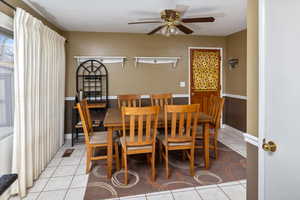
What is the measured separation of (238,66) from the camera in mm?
4293

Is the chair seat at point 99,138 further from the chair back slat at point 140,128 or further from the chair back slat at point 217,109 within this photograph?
the chair back slat at point 217,109

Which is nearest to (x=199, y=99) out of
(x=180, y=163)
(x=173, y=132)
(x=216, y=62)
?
(x=216, y=62)

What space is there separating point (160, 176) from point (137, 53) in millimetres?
2951

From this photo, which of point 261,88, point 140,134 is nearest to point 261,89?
point 261,88

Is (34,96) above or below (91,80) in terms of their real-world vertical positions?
below

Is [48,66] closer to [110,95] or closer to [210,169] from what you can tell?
[110,95]

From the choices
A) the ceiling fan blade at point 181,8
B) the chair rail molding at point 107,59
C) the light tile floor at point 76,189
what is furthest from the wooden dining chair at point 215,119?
the chair rail molding at point 107,59

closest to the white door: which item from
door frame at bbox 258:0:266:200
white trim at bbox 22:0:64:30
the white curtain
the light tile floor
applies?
door frame at bbox 258:0:266:200

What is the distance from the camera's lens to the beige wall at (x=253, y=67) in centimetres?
128

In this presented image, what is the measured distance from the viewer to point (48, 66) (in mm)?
2873

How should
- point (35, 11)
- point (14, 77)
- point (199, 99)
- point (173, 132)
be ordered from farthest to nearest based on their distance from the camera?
point (199, 99), point (35, 11), point (173, 132), point (14, 77)

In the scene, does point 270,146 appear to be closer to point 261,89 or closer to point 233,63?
point 261,89

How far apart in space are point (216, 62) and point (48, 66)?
4006 mm

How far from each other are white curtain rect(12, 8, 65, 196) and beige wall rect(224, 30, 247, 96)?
401cm
